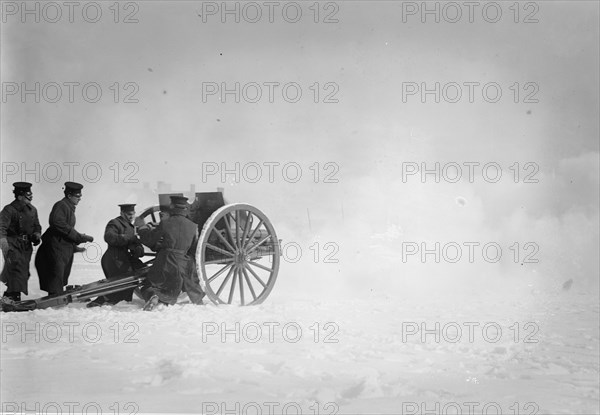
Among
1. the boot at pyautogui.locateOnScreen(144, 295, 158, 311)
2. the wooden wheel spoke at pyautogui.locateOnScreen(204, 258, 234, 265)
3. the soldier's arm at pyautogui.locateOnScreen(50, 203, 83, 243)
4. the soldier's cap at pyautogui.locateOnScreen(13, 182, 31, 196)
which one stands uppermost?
the soldier's cap at pyautogui.locateOnScreen(13, 182, 31, 196)

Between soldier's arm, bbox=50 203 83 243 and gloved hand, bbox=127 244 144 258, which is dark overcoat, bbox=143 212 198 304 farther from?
soldier's arm, bbox=50 203 83 243

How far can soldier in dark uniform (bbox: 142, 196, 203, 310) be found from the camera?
198 inches

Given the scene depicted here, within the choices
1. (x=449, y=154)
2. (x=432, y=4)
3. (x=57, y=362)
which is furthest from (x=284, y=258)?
(x=432, y=4)

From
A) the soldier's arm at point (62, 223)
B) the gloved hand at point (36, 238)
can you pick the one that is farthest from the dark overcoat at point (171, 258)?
the gloved hand at point (36, 238)

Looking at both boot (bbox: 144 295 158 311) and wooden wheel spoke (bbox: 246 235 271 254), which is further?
wooden wheel spoke (bbox: 246 235 271 254)

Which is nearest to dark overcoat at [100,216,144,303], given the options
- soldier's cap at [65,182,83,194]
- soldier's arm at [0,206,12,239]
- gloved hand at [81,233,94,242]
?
gloved hand at [81,233,94,242]

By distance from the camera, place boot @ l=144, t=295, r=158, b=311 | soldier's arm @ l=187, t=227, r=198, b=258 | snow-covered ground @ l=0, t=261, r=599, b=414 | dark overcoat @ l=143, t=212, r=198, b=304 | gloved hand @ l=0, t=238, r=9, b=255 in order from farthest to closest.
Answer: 1. soldier's arm @ l=187, t=227, r=198, b=258
2. dark overcoat @ l=143, t=212, r=198, b=304
3. boot @ l=144, t=295, r=158, b=311
4. gloved hand @ l=0, t=238, r=9, b=255
5. snow-covered ground @ l=0, t=261, r=599, b=414

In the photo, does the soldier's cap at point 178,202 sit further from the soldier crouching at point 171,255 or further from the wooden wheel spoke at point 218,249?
the wooden wheel spoke at point 218,249

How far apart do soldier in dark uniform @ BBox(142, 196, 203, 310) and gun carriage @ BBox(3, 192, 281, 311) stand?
117 millimetres

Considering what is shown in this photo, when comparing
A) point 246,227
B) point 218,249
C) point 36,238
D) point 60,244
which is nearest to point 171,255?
point 218,249

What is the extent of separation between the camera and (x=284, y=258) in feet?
17.8

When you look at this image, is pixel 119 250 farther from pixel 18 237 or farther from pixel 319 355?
pixel 319 355

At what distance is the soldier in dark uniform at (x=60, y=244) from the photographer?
490 centimetres

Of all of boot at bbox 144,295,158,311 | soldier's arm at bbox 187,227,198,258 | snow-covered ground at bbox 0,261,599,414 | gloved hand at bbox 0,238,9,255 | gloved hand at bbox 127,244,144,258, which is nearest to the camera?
snow-covered ground at bbox 0,261,599,414
